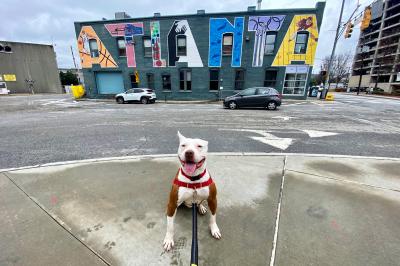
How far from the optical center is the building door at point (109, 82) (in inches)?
811

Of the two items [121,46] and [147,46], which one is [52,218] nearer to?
[147,46]

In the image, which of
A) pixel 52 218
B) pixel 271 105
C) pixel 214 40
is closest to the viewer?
pixel 52 218

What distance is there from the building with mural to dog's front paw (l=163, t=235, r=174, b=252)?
1852 centimetres

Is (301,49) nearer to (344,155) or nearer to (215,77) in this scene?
(215,77)

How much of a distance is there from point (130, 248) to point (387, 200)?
3503 millimetres

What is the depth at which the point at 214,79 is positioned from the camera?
19.4 meters

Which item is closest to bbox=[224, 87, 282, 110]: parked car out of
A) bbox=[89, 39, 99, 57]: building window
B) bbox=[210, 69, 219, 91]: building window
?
bbox=[210, 69, 219, 91]: building window

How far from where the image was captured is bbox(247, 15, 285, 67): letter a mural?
17.2 m

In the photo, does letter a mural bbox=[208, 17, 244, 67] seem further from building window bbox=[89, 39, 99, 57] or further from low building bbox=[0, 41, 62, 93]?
low building bbox=[0, 41, 62, 93]

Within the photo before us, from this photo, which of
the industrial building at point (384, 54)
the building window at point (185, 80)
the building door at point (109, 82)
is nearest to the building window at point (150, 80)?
the building door at point (109, 82)

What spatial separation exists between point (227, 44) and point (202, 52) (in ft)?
8.50

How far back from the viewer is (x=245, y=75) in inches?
737

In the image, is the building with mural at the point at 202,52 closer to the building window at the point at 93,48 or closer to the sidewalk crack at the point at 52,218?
the building window at the point at 93,48

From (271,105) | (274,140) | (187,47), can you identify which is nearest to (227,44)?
(187,47)
